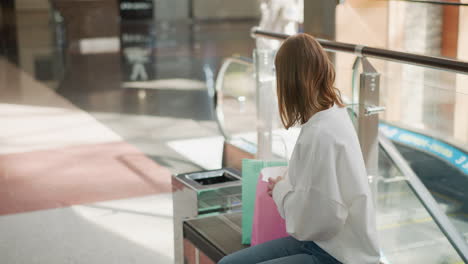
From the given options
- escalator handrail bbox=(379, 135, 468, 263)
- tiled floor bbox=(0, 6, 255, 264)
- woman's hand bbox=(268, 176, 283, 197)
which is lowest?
tiled floor bbox=(0, 6, 255, 264)

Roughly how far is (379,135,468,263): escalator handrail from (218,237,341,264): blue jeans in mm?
1193

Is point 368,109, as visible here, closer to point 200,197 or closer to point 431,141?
point 200,197

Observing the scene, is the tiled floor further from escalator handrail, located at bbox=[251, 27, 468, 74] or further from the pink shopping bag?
escalator handrail, located at bbox=[251, 27, 468, 74]

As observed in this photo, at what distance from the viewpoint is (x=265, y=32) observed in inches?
168

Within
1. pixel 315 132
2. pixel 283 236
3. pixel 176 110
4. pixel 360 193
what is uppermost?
pixel 315 132

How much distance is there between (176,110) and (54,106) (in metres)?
1.70

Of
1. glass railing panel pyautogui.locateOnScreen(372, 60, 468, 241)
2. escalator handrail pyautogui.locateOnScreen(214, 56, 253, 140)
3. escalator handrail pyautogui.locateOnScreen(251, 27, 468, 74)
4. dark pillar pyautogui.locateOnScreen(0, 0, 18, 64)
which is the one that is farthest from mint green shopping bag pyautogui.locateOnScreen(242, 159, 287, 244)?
dark pillar pyautogui.locateOnScreen(0, 0, 18, 64)

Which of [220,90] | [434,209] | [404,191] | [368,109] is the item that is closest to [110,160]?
[220,90]

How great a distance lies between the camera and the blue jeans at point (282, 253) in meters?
2.12

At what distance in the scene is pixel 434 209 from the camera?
333 cm

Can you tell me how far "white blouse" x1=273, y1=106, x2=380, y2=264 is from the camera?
1981 millimetres

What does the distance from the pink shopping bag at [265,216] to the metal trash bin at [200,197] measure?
0.64 m

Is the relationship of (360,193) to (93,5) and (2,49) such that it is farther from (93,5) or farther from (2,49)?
(93,5)

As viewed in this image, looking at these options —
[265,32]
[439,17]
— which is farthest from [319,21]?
[439,17]
